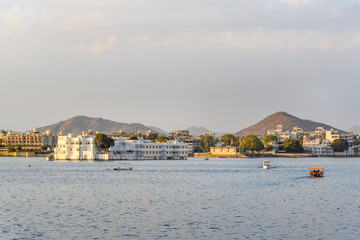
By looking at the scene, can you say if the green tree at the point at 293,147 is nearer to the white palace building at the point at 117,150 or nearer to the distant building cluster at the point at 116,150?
the distant building cluster at the point at 116,150

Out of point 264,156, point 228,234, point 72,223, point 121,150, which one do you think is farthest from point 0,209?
point 264,156

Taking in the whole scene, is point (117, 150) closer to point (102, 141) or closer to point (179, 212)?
point (102, 141)

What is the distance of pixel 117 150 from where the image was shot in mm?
140375

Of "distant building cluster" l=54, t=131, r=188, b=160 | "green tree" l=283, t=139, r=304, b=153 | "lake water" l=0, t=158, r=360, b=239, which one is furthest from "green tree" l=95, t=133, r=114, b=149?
"lake water" l=0, t=158, r=360, b=239

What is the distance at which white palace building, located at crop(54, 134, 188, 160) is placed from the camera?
133000 mm

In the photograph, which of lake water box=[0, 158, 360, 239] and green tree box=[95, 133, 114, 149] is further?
green tree box=[95, 133, 114, 149]

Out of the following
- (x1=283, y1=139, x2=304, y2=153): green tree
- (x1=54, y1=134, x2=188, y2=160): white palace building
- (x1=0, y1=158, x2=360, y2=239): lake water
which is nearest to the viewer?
(x1=0, y1=158, x2=360, y2=239): lake water

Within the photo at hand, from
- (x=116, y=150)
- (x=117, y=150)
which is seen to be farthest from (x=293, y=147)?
(x=116, y=150)

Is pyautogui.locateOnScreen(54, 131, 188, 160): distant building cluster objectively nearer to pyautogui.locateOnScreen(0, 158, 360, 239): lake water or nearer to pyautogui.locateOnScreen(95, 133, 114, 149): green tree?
pyautogui.locateOnScreen(95, 133, 114, 149): green tree

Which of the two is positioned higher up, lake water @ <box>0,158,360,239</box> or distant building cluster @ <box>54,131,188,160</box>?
distant building cluster @ <box>54,131,188,160</box>

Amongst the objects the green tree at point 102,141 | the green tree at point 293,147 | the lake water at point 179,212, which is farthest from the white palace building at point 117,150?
the lake water at point 179,212

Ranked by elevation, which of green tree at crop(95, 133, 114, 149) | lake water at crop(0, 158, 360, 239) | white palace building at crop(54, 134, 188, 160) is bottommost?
lake water at crop(0, 158, 360, 239)

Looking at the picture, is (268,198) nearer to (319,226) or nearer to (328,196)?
(328,196)

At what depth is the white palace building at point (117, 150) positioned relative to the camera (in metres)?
133
